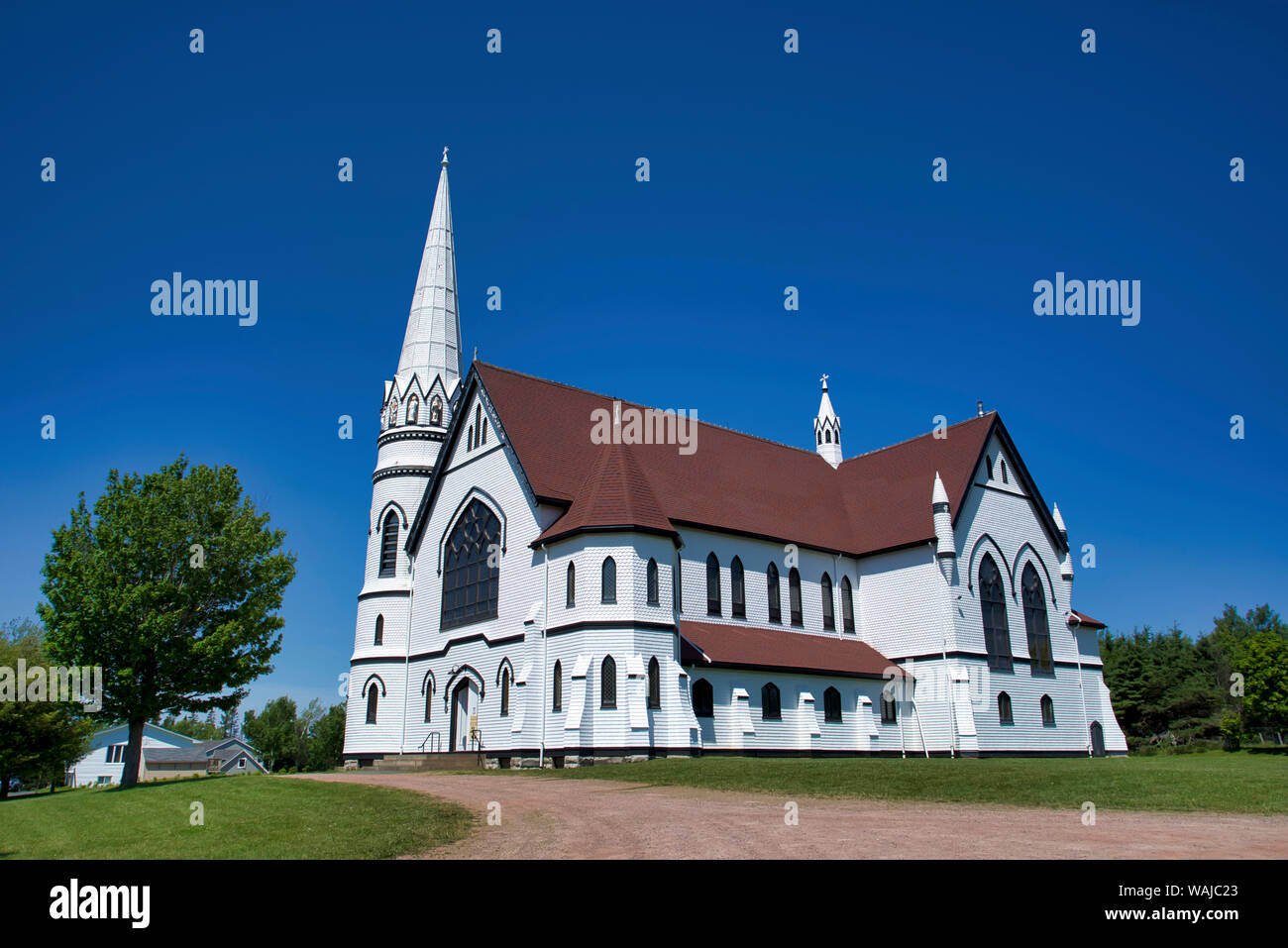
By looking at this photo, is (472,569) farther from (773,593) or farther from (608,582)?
(773,593)

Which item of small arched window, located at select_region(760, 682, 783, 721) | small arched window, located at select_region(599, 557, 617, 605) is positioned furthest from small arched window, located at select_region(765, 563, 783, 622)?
small arched window, located at select_region(599, 557, 617, 605)

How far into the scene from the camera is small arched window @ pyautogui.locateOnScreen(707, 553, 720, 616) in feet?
124

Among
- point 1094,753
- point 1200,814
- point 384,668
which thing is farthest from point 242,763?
point 1200,814

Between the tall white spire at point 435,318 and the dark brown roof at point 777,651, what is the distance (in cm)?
1951

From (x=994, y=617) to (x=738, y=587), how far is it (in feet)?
43.1

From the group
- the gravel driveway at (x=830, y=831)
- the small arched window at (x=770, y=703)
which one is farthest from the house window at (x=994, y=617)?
the gravel driveway at (x=830, y=831)

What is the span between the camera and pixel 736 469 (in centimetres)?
4375

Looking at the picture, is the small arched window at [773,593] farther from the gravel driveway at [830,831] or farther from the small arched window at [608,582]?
the gravel driveway at [830,831]

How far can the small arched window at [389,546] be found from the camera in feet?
144

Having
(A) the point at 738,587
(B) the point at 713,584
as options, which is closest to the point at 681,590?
(B) the point at 713,584

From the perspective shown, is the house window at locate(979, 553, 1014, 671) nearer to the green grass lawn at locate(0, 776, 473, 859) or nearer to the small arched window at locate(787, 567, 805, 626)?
the small arched window at locate(787, 567, 805, 626)
